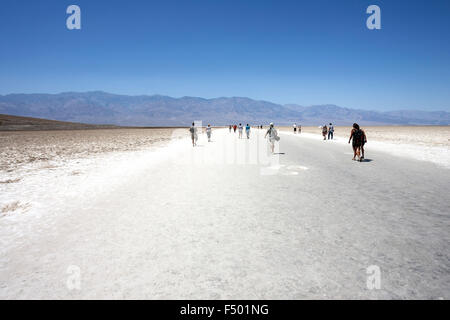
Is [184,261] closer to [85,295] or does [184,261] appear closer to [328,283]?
[85,295]

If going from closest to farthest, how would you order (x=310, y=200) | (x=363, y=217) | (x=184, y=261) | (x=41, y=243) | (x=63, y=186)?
(x=184, y=261), (x=41, y=243), (x=363, y=217), (x=310, y=200), (x=63, y=186)

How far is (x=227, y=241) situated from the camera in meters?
4.00

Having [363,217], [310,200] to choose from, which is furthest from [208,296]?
[310,200]

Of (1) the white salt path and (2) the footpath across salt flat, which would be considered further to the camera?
(2) the footpath across salt flat

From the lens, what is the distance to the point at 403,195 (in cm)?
661

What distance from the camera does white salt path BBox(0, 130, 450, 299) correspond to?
2869mm

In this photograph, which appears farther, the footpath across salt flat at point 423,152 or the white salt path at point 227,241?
the footpath across salt flat at point 423,152

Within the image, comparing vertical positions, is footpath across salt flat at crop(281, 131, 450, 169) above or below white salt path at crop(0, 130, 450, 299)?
above

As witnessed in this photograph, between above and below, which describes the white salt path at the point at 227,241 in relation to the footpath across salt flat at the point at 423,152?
below

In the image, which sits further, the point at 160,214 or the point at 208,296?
the point at 160,214

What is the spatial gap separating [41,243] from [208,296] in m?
2.85

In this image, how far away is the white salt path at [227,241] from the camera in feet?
9.41

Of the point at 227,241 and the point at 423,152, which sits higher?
the point at 423,152

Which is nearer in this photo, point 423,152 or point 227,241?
point 227,241
